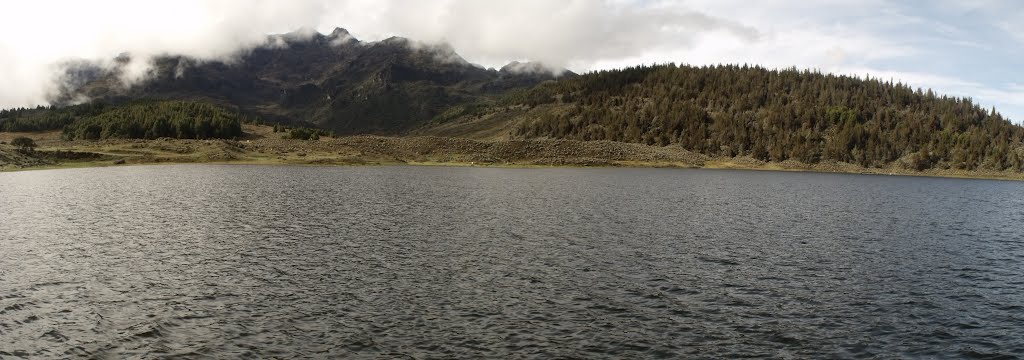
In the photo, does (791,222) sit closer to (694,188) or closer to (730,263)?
(730,263)

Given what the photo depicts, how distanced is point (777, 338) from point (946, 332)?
929cm

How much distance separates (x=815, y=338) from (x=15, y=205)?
285 ft

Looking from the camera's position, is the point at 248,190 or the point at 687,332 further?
the point at 248,190

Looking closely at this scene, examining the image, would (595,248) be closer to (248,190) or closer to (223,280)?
(223,280)

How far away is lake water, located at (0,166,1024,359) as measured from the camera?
1089 inches

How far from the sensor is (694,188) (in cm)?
12556

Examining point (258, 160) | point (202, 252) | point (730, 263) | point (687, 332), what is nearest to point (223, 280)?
point (202, 252)

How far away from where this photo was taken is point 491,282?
3869cm

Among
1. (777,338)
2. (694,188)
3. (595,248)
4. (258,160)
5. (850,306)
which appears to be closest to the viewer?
(777,338)

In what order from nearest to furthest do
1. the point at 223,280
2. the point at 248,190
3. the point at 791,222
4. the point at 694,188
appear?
the point at 223,280
the point at 791,222
the point at 248,190
the point at 694,188

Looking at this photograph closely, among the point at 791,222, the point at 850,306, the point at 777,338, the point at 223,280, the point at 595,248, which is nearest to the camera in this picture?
the point at 777,338

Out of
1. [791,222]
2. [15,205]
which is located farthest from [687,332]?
[15,205]

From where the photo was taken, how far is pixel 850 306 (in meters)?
35.2

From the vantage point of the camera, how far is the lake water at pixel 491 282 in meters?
27.7
